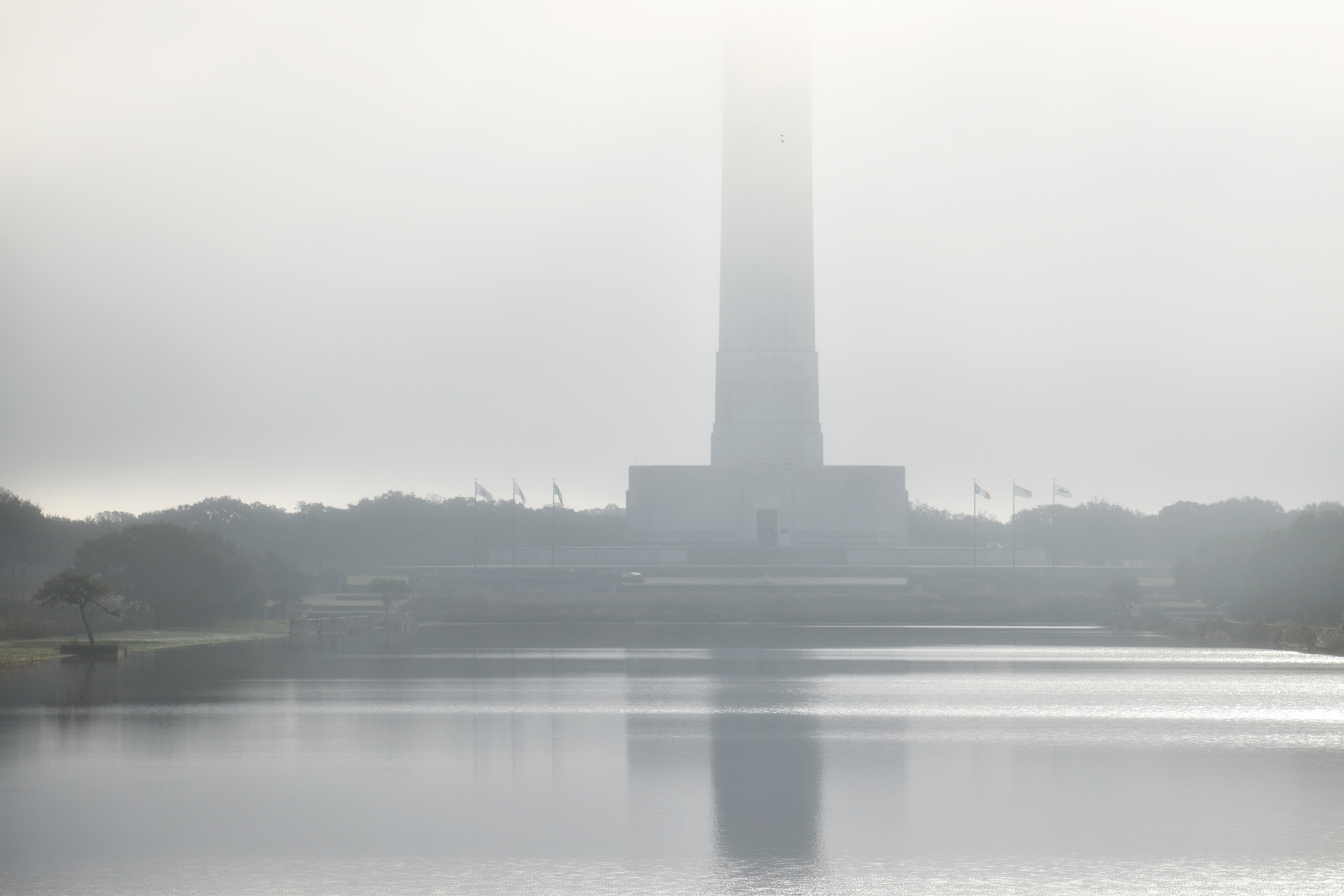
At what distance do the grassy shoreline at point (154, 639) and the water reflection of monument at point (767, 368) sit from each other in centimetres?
1849

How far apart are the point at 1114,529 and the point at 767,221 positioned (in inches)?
1087

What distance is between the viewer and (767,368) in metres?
52.9

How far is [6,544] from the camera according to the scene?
162ft

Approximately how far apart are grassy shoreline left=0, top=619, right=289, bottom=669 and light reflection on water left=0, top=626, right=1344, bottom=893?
3.43 meters

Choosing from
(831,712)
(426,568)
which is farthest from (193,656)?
(426,568)

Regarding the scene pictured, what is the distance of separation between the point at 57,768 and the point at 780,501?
141ft

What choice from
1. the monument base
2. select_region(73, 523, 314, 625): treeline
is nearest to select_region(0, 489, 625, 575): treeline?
the monument base

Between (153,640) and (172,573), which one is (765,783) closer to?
(153,640)

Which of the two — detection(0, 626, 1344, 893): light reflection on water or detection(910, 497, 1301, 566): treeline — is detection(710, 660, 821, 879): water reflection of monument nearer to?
detection(0, 626, 1344, 893): light reflection on water

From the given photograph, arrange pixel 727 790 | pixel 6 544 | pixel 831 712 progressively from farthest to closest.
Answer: pixel 6 544, pixel 831 712, pixel 727 790

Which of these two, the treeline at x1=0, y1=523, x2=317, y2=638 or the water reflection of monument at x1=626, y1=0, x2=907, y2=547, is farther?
the water reflection of monument at x1=626, y1=0, x2=907, y2=547

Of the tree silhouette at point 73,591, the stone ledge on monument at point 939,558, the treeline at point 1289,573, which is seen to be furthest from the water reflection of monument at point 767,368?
the tree silhouette at point 73,591

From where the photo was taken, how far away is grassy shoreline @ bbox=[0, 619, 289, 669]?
24547 millimetres

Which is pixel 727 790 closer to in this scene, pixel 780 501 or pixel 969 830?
pixel 969 830
